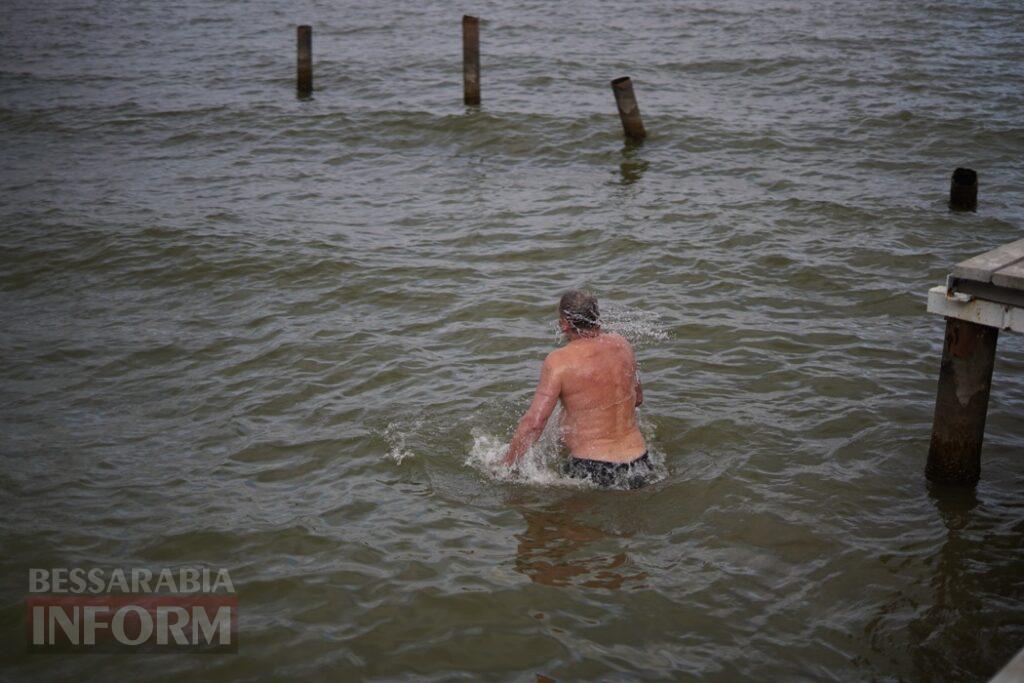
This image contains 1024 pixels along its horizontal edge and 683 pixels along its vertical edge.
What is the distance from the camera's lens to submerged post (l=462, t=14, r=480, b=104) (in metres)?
16.1

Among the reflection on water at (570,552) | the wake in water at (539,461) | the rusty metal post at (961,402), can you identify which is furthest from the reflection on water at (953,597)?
the wake in water at (539,461)

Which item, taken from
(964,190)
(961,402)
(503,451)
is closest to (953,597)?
(961,402)

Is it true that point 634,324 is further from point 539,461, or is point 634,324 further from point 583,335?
point 583,335

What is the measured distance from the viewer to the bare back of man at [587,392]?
Answer: 654cm

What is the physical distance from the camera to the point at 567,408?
6.67m

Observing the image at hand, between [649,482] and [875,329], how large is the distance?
3.70 m

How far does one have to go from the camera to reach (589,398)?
658 centimetres

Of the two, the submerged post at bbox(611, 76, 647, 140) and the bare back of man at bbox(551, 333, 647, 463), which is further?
the submerged post at bbox(611, 76, 647, 140)

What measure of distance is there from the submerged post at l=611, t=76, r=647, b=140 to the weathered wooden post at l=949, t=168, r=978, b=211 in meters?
4.86

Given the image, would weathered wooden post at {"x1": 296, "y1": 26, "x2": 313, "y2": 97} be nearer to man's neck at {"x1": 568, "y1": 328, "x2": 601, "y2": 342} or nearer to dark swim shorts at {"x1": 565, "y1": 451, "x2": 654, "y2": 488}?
man's neck at {"x1": 568, "y1": 328, "x2": 601, "y2": 342}

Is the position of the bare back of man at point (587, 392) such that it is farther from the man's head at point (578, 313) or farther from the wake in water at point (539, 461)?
the wake in water at point (539, 461)

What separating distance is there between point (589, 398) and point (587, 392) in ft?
0.16

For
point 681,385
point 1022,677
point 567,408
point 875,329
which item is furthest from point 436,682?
point 875,329

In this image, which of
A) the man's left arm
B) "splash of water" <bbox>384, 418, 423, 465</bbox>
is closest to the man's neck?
the man's left arm
